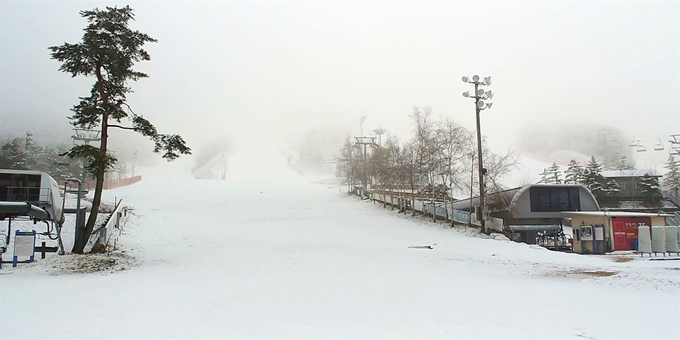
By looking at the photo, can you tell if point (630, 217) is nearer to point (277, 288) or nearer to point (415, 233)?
point (415, 233)

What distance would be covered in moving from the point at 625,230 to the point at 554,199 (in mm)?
8819

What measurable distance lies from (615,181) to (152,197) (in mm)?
63236

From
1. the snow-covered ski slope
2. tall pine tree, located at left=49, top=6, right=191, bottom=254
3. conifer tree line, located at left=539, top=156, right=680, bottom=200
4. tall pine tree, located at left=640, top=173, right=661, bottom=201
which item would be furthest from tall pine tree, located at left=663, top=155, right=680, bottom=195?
tall pine tree, located at left=49, top=6, right=191, bottom=254

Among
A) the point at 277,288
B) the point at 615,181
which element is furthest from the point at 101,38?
the point at 615,181

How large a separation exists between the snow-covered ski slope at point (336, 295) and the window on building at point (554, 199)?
14.2 metres

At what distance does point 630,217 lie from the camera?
1001 inches

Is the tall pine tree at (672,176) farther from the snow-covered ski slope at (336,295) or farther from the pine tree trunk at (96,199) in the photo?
the pine tree trunk at (96,199)

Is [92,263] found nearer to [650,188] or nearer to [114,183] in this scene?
[114,183]

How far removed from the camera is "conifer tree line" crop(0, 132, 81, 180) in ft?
201

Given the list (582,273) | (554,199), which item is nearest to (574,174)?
(554,199)

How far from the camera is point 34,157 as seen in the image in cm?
7525

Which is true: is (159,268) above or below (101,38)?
below

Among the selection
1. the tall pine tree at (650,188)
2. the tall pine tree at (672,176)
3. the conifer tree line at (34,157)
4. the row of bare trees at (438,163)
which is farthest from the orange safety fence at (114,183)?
the tall pine tree at (672,176)

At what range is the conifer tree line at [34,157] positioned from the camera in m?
61.2
